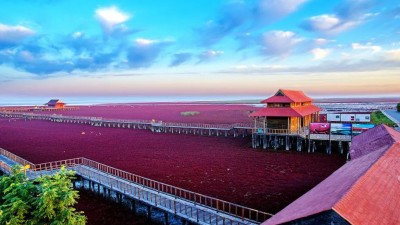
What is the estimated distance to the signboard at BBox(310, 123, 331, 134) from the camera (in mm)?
34156

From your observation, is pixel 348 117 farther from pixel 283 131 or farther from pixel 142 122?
pixel 142 122

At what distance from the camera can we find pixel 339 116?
1537 inches

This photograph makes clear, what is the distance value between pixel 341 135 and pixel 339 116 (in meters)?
6.38

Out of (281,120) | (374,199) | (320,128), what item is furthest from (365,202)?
(281,120)

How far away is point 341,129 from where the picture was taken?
33.7 m

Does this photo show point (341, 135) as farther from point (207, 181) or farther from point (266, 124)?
point (207, 181)

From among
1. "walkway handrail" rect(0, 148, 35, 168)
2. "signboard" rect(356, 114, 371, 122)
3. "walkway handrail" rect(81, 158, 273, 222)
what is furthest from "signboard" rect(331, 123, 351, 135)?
"walkway handrail" rect(0, 148, 35, 168)

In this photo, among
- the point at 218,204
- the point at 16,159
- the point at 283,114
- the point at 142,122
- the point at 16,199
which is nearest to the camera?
the point at 16,199

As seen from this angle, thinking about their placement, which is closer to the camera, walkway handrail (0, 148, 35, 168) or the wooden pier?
walkway handrail (0, 148, 35, 168)

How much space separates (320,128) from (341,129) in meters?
2.19

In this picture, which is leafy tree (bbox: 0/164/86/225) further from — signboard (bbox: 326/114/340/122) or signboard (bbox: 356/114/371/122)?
signboard (bbox: 326/114/340/122)

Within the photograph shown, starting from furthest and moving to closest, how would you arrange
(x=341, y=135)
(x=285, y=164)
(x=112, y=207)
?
(x=341, y=135) < (x=285, y=164) < (x=112, y=207)

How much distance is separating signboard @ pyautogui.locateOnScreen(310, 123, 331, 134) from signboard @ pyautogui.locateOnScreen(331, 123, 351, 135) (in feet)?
1.74

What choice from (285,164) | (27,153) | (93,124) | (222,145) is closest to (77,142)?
(27,153)
